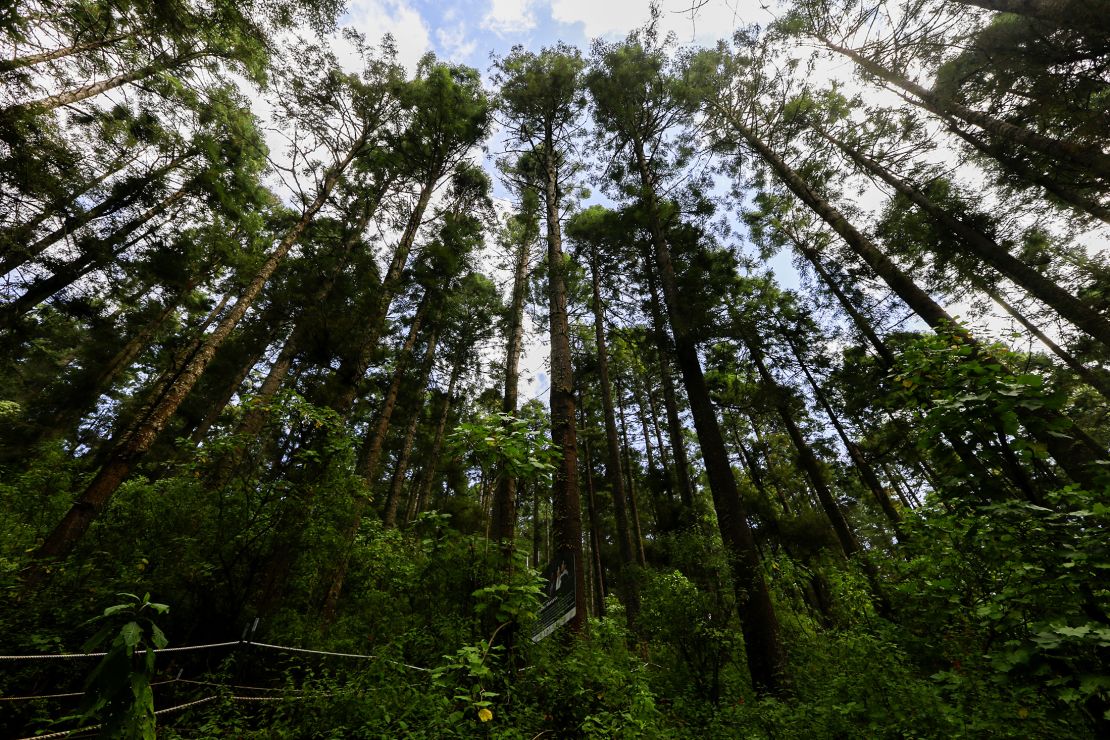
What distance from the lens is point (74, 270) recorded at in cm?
832

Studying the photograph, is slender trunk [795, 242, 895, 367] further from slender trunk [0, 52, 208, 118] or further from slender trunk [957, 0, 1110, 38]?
slender trunk [0, 52, 208, 118]

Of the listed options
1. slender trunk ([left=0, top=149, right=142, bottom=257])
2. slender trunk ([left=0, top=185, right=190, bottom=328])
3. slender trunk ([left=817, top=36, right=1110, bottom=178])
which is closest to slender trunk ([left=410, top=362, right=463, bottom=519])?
slender trunk ([left=0, top=185, right=190, bottom=328])

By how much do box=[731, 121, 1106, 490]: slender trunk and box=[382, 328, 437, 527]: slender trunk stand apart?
12764 millimetres

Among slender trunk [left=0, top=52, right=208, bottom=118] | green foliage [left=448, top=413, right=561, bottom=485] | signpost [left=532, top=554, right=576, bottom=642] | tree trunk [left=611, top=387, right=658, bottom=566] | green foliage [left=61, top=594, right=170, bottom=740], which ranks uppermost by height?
slender trunk [left=0, top=52, right=208, bottom=118]

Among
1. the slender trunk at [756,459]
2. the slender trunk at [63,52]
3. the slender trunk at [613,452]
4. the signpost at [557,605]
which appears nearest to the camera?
the signpost at [557,605]

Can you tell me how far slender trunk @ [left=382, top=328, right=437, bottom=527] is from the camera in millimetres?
12445

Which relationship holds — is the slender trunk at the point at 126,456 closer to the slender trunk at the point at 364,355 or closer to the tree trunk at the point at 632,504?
the slender trunk at the point at 364,355

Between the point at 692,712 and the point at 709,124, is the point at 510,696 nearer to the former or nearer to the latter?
the point at 692,712

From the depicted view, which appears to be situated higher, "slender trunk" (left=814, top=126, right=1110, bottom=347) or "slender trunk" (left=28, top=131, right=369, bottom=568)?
"slender trunk" (left=814, top=126, right=1110, bottom=347)

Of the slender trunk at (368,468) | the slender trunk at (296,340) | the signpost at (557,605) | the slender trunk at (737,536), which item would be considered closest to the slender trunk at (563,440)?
the signpost at (557,605)

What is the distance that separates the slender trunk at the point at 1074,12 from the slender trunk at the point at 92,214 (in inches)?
583

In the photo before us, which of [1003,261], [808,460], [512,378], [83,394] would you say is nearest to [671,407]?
[808,460]

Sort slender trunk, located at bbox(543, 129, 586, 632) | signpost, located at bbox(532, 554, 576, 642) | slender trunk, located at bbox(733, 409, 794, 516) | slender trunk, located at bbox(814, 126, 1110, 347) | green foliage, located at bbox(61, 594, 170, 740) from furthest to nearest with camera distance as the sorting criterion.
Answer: slender trunk, located at bbox(733, 409, 794, 516) < slender trunk, located at bbox(814, 126, 1110, 347) < slender trunk, located at bbox(543, 129, 586, 632) < signpost, located at bbox(532, 554, 576, 642) < green foliage, located at bbox(61, 594, 170, 740)

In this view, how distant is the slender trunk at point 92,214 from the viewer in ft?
23.4
